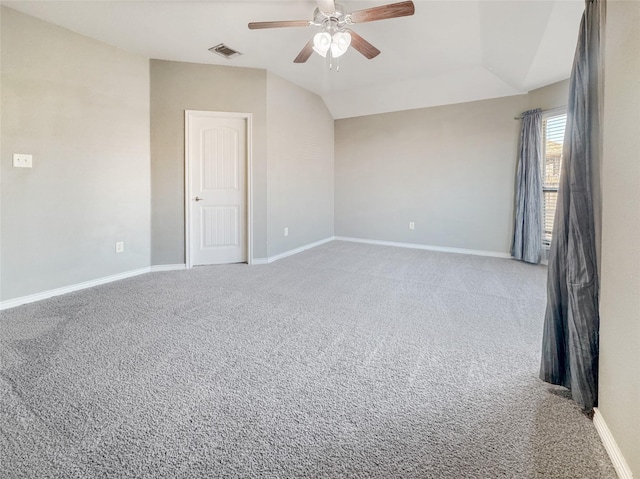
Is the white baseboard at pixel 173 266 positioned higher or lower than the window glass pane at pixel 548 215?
lower

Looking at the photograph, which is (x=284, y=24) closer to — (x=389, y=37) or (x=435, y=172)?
(x=389, y=37)

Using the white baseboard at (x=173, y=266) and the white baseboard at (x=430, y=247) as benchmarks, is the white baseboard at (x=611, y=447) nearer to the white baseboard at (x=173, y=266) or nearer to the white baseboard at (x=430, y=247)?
the white baseboard at (x=173, y=266)

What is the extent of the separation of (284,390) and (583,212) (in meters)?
1.71

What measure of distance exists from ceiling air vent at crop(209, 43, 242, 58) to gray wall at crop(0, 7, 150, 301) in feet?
3.00

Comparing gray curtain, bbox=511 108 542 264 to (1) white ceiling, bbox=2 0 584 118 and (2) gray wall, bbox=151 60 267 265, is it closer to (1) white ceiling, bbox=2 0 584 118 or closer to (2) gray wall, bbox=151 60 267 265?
(1) white ceiling, bbox=2 0 584 118

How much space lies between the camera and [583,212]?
4.91ft

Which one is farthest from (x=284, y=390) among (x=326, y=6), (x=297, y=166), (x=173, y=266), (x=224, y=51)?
(x=297, y=166)

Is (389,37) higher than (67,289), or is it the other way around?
(389,37)

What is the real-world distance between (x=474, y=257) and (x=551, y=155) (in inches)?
67.7

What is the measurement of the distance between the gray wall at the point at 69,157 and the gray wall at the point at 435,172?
359 cm

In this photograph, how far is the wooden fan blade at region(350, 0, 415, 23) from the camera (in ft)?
7.14

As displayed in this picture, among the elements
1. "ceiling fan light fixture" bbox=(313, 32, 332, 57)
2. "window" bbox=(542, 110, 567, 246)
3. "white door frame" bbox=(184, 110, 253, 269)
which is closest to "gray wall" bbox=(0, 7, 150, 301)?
"white door frame" bbox=(184, 110, 253, 269)

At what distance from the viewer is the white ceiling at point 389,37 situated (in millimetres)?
2711

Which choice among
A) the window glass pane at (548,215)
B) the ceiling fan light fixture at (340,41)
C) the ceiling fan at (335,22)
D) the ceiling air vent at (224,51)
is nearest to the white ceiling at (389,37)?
the ceiling air vent at (224,51)
